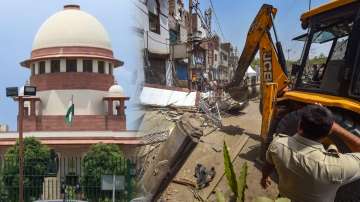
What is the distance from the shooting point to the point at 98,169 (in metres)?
20.2

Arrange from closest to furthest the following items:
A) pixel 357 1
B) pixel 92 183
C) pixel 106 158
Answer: pixel 357 1 < pixel 92 183 < pixel 106 158

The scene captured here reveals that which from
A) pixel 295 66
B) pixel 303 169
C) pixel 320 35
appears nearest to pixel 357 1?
pixel 320 35

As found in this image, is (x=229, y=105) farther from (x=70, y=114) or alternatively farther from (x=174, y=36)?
(x=70, y=114)

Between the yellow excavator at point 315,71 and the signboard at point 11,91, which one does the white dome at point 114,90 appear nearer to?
the signboard at point 11,91

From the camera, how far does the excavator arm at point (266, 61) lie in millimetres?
7477

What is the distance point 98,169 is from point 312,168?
18017 millimetres

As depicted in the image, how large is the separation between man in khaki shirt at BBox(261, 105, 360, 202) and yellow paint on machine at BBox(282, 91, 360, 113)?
9.29 feet

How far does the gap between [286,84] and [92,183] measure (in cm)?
1004

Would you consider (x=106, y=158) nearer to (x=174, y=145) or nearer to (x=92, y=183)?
(x=92, y=183)

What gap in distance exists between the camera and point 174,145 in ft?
11.7

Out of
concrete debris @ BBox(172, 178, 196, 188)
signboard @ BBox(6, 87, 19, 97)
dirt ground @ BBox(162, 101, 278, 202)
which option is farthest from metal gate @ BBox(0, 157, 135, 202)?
concrete debris @ BBox(172, 178, 196, 188)

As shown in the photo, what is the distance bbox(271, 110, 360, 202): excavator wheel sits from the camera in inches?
174

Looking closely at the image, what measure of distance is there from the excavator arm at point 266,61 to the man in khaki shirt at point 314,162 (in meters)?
4.61

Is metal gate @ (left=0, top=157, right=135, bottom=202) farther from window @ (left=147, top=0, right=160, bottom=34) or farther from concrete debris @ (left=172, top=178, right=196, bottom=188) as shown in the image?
concrete debris @ (left=172, top=178, right=196, bottom=188)
